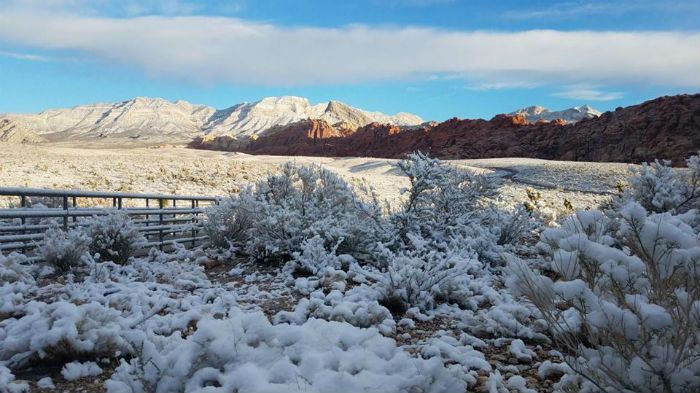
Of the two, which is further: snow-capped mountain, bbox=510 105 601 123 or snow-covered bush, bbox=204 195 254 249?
snow-capped mountain, bbox=510 105 601 123

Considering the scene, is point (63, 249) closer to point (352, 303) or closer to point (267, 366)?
point (352, 303)

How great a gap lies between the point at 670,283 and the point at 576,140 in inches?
2815

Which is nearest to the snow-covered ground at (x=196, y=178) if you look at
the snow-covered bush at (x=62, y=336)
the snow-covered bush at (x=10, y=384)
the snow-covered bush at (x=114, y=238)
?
the snow-covered bush at (x=114, y=238)

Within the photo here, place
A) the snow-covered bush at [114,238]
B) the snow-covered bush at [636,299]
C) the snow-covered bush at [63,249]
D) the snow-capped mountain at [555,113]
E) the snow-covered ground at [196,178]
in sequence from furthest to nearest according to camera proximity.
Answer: the snow-capped mountain at [555,113], the snow-covered ground at [196,178], the snow-covered bush at [114,238], the snow-covered bush at [63,249], the snow-covered bush at [636,299]

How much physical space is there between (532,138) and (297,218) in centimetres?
7215

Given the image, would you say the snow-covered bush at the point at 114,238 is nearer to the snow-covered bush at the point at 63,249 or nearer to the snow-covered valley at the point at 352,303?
the snow-covered valley at the point at 352,303

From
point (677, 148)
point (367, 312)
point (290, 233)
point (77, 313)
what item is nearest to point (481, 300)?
point (367, 312)

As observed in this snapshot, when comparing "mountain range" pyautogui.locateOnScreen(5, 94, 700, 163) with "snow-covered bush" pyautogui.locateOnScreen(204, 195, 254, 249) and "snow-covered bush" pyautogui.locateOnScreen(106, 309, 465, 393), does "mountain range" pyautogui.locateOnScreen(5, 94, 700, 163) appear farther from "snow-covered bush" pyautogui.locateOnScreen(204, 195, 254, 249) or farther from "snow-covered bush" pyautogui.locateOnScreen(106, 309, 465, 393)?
"snow-covered bush" pyautogui.locateOnScreen(106, 309, 465, 393)

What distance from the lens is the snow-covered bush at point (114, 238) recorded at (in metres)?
7.10

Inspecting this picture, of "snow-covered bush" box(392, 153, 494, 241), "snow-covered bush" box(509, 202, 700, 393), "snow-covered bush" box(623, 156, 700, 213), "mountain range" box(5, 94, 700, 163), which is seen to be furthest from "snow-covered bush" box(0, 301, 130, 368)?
"mountain range" box(5, 94, 700, 163)

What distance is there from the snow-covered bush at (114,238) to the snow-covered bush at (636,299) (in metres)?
6.20

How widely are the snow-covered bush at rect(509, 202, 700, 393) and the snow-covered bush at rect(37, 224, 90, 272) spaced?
5.83 meters

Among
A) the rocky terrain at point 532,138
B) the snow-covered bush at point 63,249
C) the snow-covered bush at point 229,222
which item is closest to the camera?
the snow-covered bush at point 63,249

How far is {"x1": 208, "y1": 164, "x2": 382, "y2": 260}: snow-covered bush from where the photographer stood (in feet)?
24.6
